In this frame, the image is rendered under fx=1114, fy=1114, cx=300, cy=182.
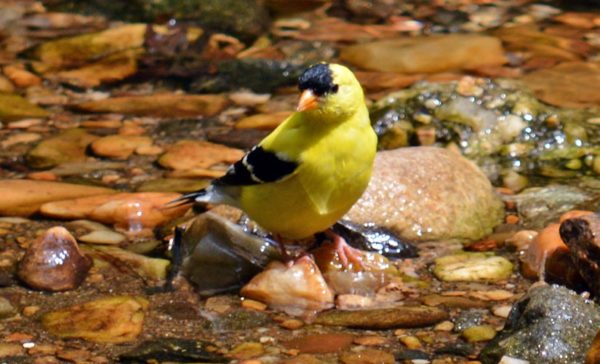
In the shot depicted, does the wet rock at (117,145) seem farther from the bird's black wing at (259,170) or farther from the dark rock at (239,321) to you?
the dark rock at (239,321)

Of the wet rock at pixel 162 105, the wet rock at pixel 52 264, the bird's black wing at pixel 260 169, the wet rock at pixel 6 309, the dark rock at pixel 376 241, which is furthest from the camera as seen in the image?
the wet rock at pixel 162 105

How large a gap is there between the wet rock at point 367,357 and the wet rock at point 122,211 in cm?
173

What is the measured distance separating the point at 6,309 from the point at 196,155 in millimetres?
2149

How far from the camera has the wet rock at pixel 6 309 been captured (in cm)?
450

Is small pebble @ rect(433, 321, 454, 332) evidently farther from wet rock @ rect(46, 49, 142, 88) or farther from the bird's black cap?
wet rock @ rect(46, 49, 142, 88)

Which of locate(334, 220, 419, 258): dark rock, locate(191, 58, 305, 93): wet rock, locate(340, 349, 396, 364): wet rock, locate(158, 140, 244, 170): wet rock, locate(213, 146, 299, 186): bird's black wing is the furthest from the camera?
locate(191, 58, 305, 93): wet rock

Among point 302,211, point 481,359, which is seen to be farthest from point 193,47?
point 481,359

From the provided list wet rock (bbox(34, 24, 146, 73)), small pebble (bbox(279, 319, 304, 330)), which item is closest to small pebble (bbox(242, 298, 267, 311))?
small pebble (bbox(279, 319, 304, 330))

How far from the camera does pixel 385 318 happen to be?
4.43 m

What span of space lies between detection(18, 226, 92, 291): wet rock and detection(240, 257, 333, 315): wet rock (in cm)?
76

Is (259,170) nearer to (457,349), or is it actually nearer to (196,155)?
(457,349)

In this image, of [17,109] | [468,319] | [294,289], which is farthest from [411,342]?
[17,109]

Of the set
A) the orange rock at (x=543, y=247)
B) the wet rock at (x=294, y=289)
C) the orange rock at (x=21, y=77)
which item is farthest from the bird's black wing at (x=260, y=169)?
the orange rock at (x=21, y=77)

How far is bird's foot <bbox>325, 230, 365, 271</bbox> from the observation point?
4918 millimetres
